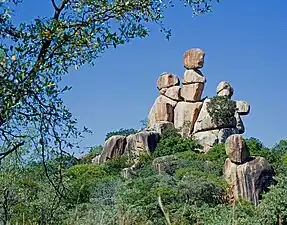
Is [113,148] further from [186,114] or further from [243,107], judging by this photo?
[243,107]

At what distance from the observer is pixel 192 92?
32281 mm

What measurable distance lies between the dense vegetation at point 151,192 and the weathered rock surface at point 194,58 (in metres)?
4.41

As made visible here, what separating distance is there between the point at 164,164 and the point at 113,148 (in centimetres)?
689

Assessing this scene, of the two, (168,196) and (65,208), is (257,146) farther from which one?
(65,208)

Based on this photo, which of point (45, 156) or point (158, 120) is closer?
point (45, 156)

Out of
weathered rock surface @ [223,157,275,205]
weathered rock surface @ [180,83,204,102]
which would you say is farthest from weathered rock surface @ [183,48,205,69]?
weathered rock surface @ [223,157,275,205]

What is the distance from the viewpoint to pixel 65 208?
10.1 metres

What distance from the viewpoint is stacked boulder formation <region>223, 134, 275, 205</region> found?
68.1 ft

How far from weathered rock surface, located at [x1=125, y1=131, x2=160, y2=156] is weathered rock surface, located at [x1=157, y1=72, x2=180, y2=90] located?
4776mm

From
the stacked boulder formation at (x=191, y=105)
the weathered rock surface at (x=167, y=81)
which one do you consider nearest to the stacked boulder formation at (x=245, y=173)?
the stacked boulder formation at (x=191, y=105)

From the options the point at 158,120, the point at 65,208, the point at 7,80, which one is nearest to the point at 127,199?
the point at 65,208

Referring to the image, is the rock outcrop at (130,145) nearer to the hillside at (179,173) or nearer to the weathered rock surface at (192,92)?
the hillside at (179,173)

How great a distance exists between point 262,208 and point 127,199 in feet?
15.5

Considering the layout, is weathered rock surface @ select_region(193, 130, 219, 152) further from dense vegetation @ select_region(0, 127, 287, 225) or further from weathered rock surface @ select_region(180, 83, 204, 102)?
weathered rock surface @ select_region(180, 83, 204, 102)
